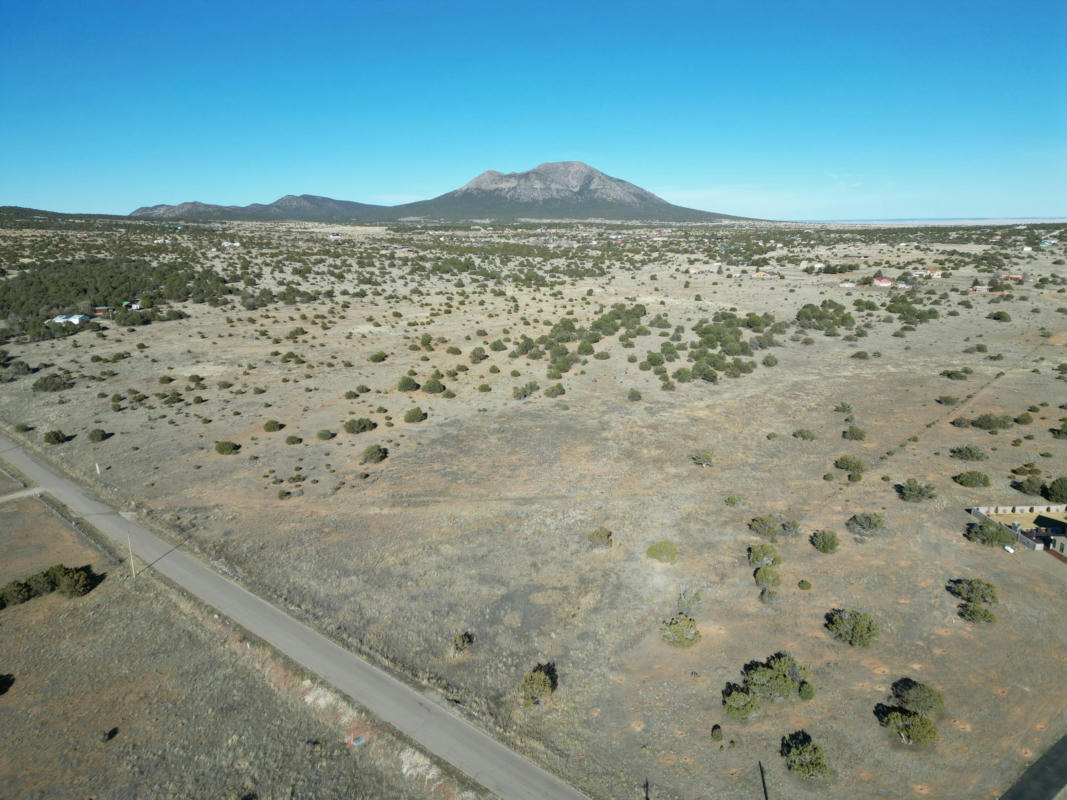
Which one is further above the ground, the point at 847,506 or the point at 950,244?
the point at 950,244

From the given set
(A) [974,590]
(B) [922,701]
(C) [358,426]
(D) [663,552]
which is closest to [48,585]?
(C) [358,426]

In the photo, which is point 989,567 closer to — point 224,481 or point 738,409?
point 738,409

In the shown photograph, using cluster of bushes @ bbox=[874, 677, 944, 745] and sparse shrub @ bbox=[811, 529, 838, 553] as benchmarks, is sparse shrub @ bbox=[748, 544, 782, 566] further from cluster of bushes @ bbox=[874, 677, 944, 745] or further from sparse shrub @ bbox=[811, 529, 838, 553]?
cluster of bushes @ bbox=[874, 677, 944, 745]

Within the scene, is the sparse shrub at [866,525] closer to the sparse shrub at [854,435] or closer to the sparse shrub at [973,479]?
the sparse shrub at [973,479]

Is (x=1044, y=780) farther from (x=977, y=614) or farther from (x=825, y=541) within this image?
(x=825, y=541)

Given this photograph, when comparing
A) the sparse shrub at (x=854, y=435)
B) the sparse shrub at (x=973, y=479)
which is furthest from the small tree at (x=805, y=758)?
the sparse shrub at (x=854, y=435)

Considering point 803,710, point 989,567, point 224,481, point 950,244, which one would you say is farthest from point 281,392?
point 950,244
